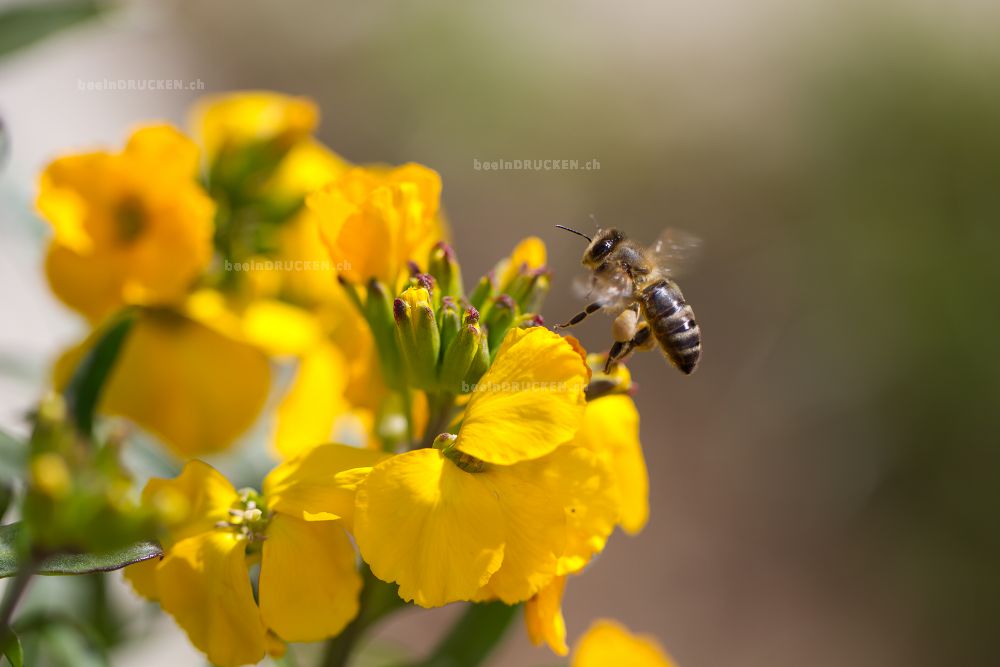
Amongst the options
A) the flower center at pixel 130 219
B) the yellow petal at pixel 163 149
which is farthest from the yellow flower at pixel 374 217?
the flower center at pixel 130 219

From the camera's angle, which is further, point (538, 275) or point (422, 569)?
point (538, 275)

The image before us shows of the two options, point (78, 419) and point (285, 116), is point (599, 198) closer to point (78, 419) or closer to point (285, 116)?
point (285, 116)

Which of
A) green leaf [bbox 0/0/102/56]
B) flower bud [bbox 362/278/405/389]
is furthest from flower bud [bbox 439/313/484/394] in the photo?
green leaf [bbox 0/0/102/56]

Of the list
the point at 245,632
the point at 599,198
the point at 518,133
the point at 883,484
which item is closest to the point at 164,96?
the point at 518,133

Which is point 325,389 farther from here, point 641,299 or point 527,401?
point 527,401

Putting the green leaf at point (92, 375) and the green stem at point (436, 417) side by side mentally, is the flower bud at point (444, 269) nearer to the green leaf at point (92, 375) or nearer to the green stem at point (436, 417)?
the green stem at point (436, 417)

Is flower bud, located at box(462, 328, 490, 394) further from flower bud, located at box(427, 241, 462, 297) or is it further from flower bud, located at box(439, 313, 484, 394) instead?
flower bud, located at box(427, 241, 462, 297)

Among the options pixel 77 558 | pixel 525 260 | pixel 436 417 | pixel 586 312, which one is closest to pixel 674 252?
pixel 586 312
